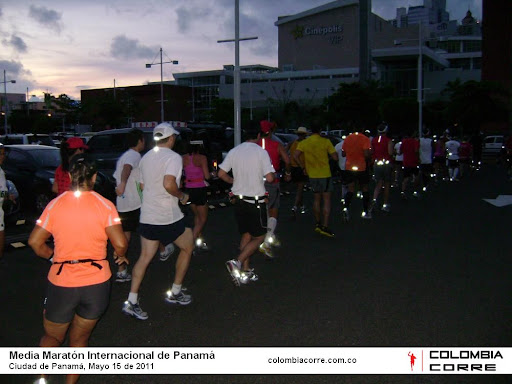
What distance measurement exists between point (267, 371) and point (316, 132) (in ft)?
21.5

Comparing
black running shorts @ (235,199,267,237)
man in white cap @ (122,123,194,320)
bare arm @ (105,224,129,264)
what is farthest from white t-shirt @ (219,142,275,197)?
bare arm @ (105,224,129,264)

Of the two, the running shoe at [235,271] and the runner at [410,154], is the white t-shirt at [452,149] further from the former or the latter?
the running shoe at [235,271]

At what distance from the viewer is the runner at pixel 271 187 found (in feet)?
26.5

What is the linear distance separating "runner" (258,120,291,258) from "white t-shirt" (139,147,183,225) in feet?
7.57

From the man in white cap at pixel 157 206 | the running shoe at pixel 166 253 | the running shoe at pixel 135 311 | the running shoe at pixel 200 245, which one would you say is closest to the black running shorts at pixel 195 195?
the running shoe at pixel 200 245

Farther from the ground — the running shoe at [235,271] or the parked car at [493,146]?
the parked car at [493,146]

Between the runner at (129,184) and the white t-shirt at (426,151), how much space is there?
12932mm

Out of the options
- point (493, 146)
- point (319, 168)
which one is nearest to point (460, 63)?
point (493, 146)

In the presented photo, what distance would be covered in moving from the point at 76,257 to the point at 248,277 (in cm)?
362

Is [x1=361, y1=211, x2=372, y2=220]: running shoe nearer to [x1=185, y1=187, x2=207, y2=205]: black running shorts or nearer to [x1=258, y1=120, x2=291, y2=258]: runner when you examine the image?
[x1=258, y1=120, x2=291, y2=258]: runner

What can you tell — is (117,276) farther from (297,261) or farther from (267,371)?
(267,371)

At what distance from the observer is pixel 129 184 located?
7.12 meters

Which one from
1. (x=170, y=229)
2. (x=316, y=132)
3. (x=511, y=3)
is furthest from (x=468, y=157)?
(x=511, y=3)

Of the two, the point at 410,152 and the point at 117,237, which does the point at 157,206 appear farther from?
the point at 410,152
